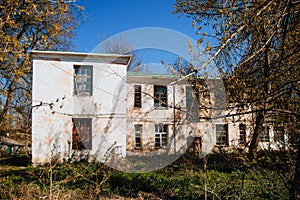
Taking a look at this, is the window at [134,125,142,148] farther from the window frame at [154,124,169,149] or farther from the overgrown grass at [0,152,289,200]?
the overgrown grass at [0,152,289,200]

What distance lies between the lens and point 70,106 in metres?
12.0

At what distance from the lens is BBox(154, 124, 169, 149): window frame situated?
14992 mm

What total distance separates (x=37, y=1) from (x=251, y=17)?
4593mm

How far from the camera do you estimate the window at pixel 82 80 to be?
12258 millimetres

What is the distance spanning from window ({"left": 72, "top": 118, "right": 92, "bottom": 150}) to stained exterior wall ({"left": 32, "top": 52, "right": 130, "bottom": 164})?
239 millimetres

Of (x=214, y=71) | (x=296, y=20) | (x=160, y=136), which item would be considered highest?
(x=296, y=20)

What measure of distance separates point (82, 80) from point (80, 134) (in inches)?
93.1

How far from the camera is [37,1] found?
593 cm

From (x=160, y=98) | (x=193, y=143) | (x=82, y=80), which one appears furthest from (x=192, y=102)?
(x=193, y=143)

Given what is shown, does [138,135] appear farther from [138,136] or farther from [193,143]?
[193,143]

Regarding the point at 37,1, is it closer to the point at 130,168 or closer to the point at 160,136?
the point at 130,168

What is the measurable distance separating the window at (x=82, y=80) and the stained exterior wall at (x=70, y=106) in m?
0.20

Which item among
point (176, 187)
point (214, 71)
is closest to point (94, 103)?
point (176, 187)

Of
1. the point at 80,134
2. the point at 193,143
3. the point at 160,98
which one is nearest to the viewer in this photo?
the point at 160,98
